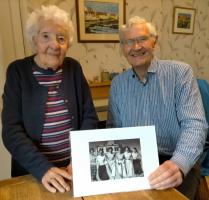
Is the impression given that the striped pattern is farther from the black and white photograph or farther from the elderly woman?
the black and white photograph

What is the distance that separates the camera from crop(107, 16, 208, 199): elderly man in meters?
1.13

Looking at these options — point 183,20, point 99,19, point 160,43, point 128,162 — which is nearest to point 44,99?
point 128,162

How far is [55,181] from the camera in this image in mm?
846

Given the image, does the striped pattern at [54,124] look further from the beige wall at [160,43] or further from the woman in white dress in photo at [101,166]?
the beige wall at [160,43]

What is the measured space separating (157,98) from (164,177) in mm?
507

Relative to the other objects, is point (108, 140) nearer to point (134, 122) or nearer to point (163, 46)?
point (134, 122)

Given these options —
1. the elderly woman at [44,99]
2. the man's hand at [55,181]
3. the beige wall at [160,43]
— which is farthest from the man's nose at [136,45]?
the beige wall at [160,43]

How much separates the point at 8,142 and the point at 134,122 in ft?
2.04

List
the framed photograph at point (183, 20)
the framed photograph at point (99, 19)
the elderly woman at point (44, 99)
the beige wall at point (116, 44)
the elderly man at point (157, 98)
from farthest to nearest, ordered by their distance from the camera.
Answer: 1. the framed photograph at point (183, 20)
2. the framed photograph at point (99, 19)
3. the beige wall at point (116, 44)
4. the elderly man at point (157, 98)
5. the elderly woman at point (44, 99)

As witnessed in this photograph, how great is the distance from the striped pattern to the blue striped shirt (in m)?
0.35

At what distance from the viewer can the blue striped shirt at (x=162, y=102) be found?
45.4 inches

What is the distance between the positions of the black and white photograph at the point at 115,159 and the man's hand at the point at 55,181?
0.12m

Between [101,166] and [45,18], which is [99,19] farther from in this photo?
[101,166]

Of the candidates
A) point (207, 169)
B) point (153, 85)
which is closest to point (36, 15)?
point (153, 85)
